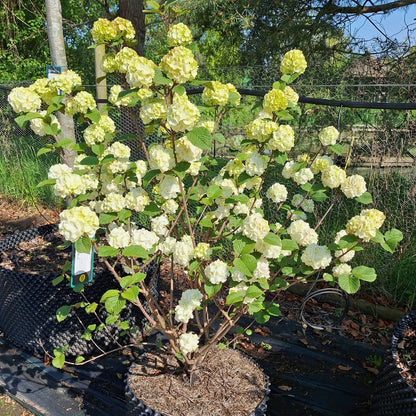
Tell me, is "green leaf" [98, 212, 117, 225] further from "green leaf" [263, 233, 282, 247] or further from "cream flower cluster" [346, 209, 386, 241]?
"cream flower cluster" [346, 209, 386, 241]

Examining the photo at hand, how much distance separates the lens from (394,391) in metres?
1.54

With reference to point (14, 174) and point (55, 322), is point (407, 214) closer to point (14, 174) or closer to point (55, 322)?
point (55, 322)

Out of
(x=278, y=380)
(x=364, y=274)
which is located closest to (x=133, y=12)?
(x=278, y=380)

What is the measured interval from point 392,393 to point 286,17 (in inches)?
165

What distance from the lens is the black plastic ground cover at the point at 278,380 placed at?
1891 millimetres

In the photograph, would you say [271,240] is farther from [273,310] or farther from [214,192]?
[273,310]

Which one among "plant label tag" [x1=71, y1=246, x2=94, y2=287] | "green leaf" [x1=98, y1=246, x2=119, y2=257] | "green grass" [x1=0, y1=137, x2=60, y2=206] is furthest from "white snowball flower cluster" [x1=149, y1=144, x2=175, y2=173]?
"green grass" [x1=0, y1=137, x2=60, y2=206]

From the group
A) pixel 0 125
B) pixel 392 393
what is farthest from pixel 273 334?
pixel 0 125

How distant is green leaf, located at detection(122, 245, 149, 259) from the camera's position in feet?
3.98

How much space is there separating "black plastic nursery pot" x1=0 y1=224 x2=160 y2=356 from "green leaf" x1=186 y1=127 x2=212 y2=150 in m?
1.10

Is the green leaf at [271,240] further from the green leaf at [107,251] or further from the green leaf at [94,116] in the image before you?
the green leaf at [94,116]

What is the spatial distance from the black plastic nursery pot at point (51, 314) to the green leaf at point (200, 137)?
43.4 inches

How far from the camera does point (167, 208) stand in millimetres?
1505

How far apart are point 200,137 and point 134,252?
424mm
